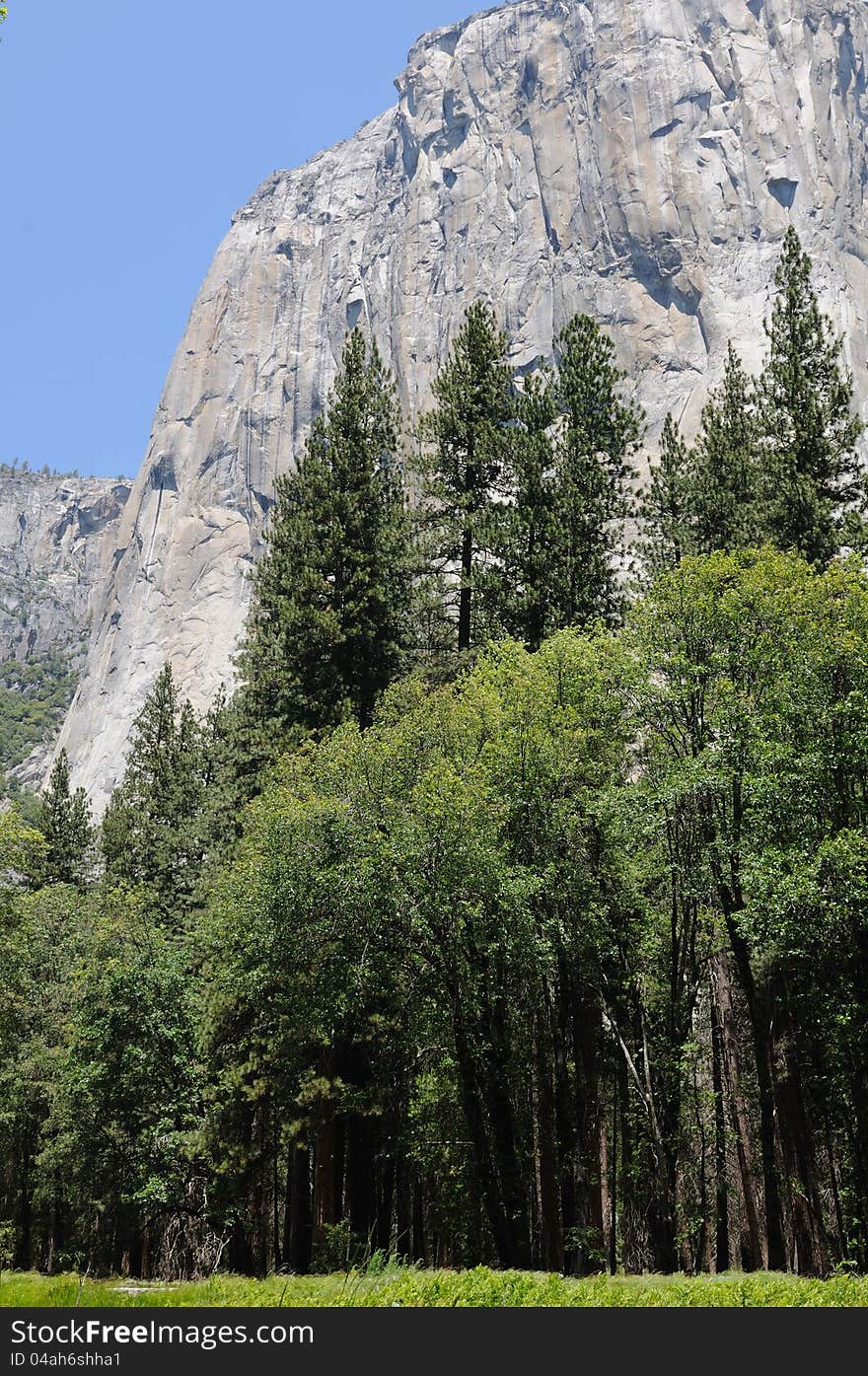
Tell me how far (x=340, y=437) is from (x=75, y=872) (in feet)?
96.4

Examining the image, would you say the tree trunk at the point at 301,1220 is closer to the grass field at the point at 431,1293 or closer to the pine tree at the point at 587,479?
the grass field at the point at 431,1293

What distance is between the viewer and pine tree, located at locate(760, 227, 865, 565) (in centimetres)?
2920

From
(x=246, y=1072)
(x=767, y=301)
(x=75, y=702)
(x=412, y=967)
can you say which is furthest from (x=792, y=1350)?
(x=75, y=702)

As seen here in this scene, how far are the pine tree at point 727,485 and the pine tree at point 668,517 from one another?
1.12 ft

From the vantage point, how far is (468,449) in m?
34.1

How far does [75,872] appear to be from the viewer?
54.6 m

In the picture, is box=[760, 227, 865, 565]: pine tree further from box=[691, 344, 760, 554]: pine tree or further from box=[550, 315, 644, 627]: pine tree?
box=[550, 315, 644, 627]: pine tree

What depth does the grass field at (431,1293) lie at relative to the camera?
Answer: 9.23 meters

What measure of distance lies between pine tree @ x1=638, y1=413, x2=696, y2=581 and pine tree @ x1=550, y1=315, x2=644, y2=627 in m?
0.88

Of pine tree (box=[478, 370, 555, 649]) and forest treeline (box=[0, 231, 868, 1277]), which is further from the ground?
pine tree (box=[478, 370, 555, 649])

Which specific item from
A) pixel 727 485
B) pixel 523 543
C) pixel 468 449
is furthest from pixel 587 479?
pixel 727 485

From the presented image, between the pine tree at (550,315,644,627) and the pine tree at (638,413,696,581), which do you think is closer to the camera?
the pine tree at (550,315,644,627)

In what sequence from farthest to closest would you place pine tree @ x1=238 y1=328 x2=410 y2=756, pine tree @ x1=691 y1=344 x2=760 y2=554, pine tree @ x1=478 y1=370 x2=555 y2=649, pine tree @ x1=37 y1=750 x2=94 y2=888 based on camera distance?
pine tree @ x1=37 y1=750 x2=94 y2=888 → pine tree @ x1=478 y1=370 x2=555 y2=649 → pine tree @ x1=691 y1=344 x2=760 y2=554 → pine tree @ x1=238 y1=328 x2=410 y2=756

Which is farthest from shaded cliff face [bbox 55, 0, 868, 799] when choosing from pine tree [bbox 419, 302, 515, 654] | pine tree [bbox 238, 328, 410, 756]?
pine tree [bbox 238, 328, 410, 756]
